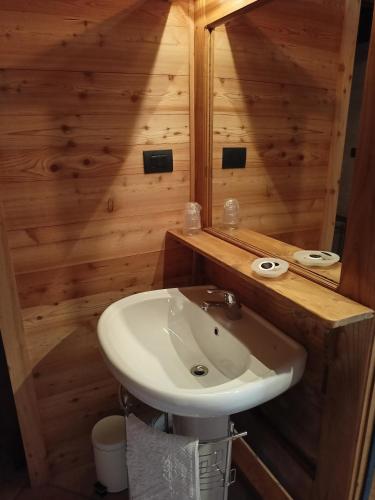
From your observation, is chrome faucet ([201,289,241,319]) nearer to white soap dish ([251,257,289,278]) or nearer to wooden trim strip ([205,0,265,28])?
white soap dish ([251,257,289,278])

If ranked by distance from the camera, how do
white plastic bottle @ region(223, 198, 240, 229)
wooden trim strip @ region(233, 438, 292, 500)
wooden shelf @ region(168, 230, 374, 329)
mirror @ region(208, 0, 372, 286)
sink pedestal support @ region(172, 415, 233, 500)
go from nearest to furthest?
wooden shelf @ region(168, 230, 374, 329) < mirror @ region(208, 0, 372, 286) < sink pedestal support @ region(172, 415, 233, 500) < wooden trim strip @ region(233, 438, 292, 500) < white plastic bottle @ region(223, 198, 240, 229)

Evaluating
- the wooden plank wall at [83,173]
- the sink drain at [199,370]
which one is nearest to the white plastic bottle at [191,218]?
the wooden plank wall at [83,173]

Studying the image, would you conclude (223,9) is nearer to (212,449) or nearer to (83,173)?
(83,173)

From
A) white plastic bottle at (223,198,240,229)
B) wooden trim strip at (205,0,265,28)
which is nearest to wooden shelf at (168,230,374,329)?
white plastic bottle at (223,198,240,229)

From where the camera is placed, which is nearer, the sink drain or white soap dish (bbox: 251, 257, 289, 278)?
white soap dish (bbox: 251, 257, 289, 278)

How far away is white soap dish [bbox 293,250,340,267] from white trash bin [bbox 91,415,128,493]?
106 cm

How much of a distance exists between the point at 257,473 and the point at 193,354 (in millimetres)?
578

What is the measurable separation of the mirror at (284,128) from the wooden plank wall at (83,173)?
0.18 metres

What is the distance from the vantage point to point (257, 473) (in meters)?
1.39

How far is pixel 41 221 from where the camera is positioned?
4.18 ft

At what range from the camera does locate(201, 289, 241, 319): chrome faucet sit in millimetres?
1211

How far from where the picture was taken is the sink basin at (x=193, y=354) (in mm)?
862

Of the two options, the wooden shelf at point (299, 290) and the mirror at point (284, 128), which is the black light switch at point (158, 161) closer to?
the mirror at point (284, 128)

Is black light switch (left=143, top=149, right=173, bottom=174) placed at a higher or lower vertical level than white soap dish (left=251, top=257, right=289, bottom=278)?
higher
